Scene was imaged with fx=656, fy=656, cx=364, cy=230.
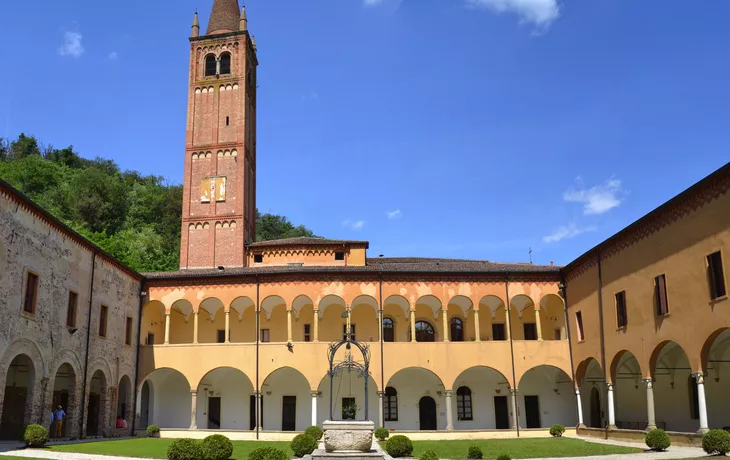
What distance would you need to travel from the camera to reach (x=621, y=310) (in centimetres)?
2392

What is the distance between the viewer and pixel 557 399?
30922mm

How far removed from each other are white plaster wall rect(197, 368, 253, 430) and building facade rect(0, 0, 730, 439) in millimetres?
67

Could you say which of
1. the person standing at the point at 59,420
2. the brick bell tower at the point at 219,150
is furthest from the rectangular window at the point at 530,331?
the person standing at the point at 59,420

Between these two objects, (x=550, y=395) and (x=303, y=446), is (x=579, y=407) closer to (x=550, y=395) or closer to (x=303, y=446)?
(x=550, y=395)

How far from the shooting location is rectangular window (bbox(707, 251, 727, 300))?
18219 millimetres

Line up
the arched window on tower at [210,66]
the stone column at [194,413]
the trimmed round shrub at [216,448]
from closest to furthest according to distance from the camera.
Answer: the trimmed round shrub at [216,448] → the stone column at [194,413] → the arched window on tower at [210,66]

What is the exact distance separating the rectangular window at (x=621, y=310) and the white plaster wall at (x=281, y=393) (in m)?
14.3

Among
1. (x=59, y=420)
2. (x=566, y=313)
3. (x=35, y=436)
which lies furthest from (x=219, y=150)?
(x=35, y=436)

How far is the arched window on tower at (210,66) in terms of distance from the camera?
131ft

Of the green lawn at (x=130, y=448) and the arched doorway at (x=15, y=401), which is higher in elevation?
the arched doorway at (x=15, y=401)

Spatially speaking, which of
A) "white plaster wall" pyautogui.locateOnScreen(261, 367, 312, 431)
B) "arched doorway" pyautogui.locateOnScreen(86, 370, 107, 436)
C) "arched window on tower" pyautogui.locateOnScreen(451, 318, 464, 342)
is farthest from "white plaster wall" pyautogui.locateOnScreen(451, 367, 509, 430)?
"arched doorway" pyautogui.locateOnScreen(86, 370, 107, 436)

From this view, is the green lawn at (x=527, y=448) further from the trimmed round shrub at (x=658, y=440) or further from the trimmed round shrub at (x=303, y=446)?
the trimmed round shrub at (x=303, y=446)

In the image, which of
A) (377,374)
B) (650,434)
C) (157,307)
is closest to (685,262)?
(650,434)

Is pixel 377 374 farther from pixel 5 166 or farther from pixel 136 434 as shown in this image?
pixel 5 166
